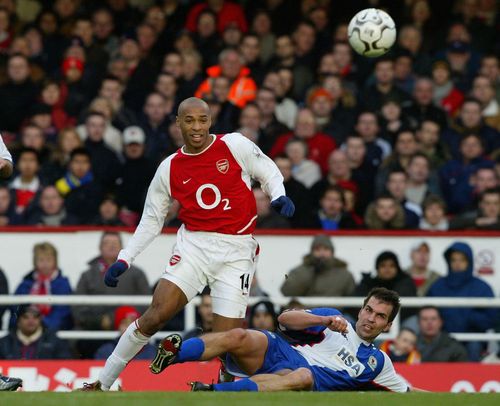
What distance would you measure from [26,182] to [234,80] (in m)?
2.96

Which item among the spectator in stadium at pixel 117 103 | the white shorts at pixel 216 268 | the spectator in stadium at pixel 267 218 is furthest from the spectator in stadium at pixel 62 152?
the white shorts at pixel 216 268

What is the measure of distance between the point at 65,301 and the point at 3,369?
103 cm

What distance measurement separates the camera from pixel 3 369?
1297 centimetres

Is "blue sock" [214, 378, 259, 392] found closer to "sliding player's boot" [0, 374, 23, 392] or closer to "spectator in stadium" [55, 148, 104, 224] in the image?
"sliding player's boot" [0, 374, 23, 392]

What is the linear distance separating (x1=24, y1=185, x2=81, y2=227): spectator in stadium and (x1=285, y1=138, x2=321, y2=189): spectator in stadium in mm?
2319

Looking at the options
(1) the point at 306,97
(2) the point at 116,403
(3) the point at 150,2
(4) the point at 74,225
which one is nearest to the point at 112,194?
(4) the point at 74,225

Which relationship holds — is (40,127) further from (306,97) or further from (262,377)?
(262,377)

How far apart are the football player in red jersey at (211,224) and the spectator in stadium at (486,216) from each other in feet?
15.0

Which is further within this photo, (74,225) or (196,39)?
(196,39)

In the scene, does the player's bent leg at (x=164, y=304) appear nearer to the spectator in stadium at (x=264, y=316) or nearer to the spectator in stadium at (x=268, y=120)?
the spectator in stadium at (x=264, y=316)

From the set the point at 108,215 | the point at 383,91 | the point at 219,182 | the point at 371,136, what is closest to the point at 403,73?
the point at 383,91

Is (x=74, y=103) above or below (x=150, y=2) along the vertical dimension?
below

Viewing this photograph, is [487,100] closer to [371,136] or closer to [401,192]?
[371,136]

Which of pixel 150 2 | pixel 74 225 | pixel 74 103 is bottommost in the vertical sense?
pixel 74 225
